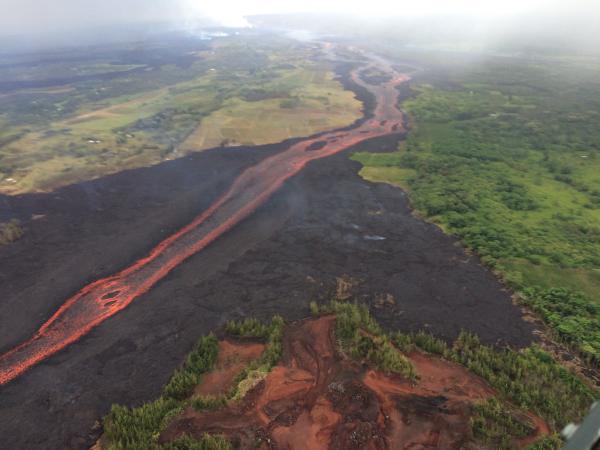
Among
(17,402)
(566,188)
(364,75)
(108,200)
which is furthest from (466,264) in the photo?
(364,75)

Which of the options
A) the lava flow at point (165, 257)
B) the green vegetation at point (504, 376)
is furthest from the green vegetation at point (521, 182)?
the lava flow at point (165, 257)

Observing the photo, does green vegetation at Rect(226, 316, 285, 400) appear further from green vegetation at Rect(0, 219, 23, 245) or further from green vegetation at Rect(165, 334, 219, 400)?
green vegetation at Rect(0, 219, 23, 245)

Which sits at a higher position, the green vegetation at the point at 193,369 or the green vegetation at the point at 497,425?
the green vegetation at the point at 497,425

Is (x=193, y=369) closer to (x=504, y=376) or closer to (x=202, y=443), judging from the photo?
(x=202, y=443)

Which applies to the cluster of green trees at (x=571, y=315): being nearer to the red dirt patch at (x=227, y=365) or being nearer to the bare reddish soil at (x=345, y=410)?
the bare reddish soil at (x=345, y=410)

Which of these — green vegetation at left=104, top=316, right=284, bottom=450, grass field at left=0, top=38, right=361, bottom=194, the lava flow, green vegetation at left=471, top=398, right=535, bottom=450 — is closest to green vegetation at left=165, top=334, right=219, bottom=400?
green vegetation at left=104, top=316, right=284, bottom=450

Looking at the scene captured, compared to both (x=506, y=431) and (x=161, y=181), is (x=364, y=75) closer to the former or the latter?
(x=161, y=181)
